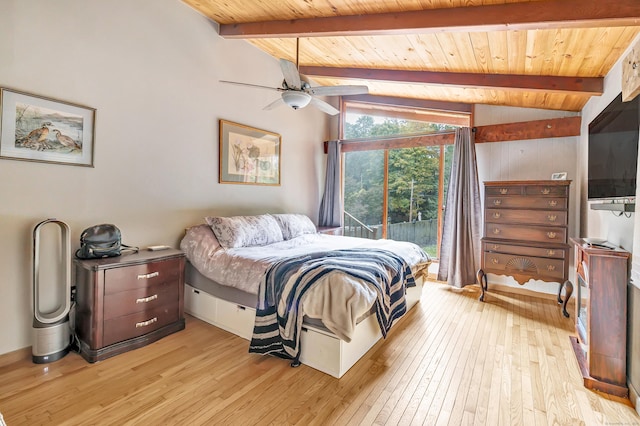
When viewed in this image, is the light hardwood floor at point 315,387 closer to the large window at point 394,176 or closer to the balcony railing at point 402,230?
the balcony railing at point 402,230

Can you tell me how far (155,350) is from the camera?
2.37 meters

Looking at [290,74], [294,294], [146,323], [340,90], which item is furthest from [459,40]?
[146,323]

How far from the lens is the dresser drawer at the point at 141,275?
223 centimetres

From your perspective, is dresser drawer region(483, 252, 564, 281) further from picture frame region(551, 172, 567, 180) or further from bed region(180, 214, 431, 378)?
picture frame region(551, 172, 567, 180)

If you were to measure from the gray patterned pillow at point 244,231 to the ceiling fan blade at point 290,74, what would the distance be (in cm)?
153

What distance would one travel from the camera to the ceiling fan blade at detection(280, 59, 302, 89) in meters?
2.51

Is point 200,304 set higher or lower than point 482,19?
lower

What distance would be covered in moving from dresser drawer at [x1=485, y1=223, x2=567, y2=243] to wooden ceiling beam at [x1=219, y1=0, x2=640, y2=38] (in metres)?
2.03

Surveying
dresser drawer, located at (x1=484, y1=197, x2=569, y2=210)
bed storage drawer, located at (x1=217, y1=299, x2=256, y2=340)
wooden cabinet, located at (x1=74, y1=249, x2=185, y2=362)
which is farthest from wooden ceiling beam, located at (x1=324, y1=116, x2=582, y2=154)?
wooden cabinet, located at (x1=74, y1=249, x2=185, y2=362)

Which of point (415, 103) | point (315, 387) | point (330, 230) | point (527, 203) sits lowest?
point (315, 387)

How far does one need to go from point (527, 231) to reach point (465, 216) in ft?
2.74

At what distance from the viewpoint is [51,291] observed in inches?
93.9

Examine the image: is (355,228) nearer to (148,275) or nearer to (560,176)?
(560,176)

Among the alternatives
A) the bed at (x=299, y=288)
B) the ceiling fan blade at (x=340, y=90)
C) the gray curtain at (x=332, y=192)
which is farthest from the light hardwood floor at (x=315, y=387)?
the gray curtain at (x=332, y=192)
